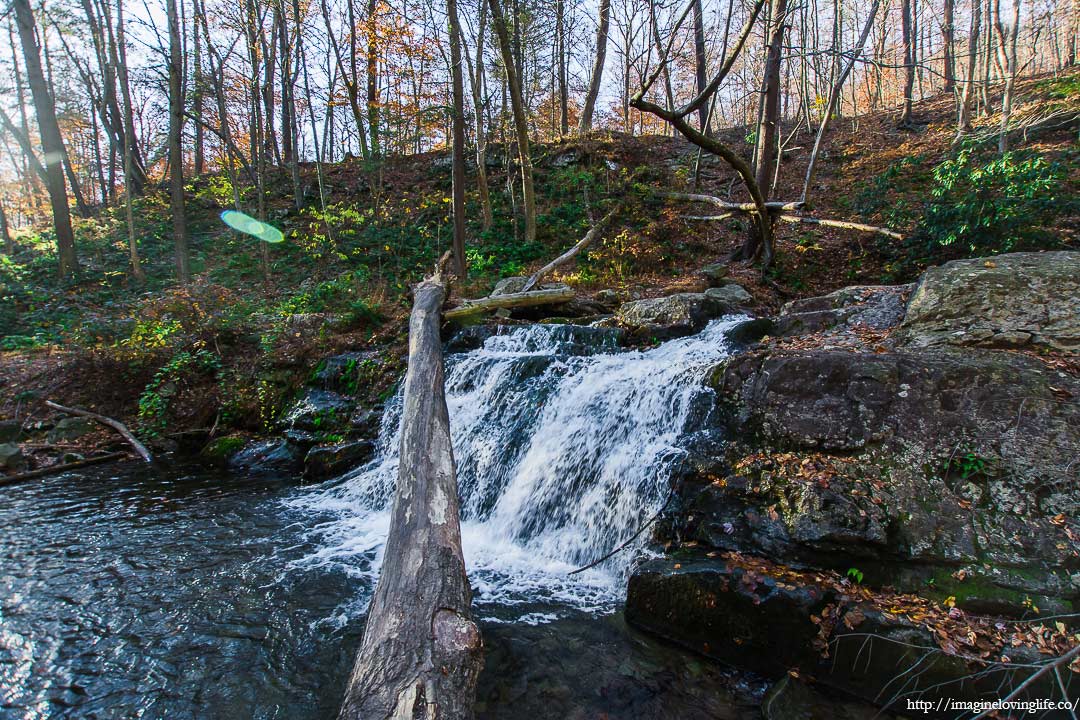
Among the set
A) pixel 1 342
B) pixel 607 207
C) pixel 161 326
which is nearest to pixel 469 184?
pixel 607 207

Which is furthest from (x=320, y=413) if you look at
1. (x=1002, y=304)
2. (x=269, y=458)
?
(x=1002, y=304)

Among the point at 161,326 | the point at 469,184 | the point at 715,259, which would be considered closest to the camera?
the point at 161,326

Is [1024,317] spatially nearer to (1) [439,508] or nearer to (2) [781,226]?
(1) [439,508]

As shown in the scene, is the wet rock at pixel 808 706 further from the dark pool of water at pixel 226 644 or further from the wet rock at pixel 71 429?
the wet rock at pixel 71 429

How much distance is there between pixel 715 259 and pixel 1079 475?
30.3ft

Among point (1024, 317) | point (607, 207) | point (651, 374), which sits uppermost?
point (607, 207)

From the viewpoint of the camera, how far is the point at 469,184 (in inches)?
721

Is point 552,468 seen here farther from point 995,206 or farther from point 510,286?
point 995,206

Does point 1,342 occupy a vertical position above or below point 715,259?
below

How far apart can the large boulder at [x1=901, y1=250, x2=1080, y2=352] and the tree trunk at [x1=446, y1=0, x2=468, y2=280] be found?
29.3 ft

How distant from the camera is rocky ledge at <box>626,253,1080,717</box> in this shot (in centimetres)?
283

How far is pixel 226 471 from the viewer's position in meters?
7.03

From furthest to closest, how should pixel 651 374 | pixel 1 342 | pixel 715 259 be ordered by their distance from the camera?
pixel 715 259
pixel 1 342
pixel 651 374

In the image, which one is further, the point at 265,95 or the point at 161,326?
the point at 265,95
